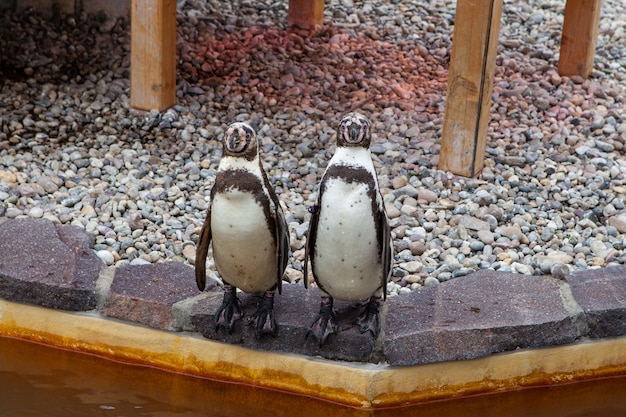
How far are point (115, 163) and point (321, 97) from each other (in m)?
1.33

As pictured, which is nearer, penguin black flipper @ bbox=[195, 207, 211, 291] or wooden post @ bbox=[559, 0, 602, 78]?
penguin black flipper @ bbox=[195, 207, 211, 291]

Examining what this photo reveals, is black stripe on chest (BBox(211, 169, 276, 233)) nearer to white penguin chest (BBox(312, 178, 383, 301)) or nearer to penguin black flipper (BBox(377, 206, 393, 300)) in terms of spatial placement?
white penguin chest (BBox(312, 178, 383, 301))

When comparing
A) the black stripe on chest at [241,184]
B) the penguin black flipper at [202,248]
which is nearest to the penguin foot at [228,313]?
the penguin black flipper at [202,248]

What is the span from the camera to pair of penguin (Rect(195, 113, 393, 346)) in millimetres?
2900

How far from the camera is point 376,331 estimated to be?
3084 mm

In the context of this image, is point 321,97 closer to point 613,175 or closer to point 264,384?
point 613,175

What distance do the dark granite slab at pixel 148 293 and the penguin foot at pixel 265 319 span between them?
0.30 metres

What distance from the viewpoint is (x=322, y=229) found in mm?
2951

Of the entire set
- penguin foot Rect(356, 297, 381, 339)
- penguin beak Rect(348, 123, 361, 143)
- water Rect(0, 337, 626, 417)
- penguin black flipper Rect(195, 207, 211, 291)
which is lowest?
water Rect(0, 337, 626, 417)

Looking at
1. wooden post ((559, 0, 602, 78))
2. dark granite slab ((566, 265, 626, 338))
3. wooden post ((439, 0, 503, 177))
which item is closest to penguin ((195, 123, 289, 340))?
dark granite slab ((566, 265, 626, 338))

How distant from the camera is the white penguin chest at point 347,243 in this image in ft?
9.52

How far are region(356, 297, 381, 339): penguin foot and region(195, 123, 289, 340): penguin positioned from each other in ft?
0.92

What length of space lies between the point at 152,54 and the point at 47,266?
190 cm

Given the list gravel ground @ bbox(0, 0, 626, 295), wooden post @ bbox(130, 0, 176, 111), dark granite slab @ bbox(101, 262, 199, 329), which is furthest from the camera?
wooden post @ bbox(130, 0, 176, 111)
